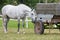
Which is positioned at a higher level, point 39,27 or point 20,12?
point 20,12

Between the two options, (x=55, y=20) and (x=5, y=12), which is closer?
(x=55, y=20)

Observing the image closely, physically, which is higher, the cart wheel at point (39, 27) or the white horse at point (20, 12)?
the white horse at point (20, 12)

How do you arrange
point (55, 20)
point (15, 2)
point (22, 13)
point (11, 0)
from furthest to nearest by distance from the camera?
point (11, 0), point (15, 2), point (22, 13), point (55, 20)

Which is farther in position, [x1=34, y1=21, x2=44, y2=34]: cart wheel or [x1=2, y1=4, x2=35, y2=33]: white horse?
[x1=2, y1=4, x2=35, y2=33]: white horse

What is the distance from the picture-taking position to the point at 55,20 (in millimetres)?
15062

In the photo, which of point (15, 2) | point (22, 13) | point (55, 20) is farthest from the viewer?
point (15, 2)

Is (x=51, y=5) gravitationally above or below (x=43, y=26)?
above

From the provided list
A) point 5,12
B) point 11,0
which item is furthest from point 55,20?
point 11,0

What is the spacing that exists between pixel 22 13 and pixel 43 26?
5.34ft

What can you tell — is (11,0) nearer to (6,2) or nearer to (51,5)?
(6,2)

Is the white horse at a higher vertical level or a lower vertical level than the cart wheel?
higher

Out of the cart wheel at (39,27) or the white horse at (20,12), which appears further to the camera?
the white horse at (20,12)

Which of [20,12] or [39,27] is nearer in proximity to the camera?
[39,27]

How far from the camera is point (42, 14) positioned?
15.4 meters
